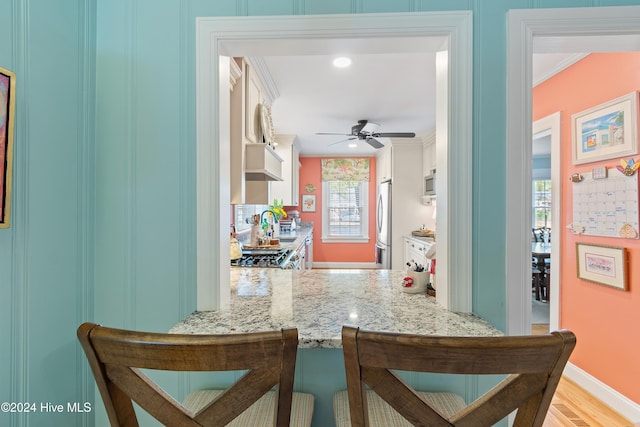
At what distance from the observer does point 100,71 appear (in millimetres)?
1208

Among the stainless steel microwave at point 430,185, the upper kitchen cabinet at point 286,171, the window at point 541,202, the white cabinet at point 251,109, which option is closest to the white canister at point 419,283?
the white cabinet at point 251,109

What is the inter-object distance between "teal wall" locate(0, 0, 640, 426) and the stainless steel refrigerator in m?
4.30

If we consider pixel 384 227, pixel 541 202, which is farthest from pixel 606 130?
pixel 541 202

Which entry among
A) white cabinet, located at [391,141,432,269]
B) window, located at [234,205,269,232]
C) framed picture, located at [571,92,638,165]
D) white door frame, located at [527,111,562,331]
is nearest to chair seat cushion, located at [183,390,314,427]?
window, located at [234,205,269,232]

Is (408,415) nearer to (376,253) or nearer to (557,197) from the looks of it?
(557,197)

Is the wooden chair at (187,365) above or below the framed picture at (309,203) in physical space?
below

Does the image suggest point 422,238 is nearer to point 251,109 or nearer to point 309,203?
point 309,203

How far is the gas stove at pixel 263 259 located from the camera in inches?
87.1

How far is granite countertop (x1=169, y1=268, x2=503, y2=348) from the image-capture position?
3.23 ft

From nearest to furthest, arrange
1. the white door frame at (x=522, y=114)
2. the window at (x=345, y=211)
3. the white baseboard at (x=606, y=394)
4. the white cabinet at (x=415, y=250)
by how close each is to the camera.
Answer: the white door frame at (x=522, y=114), the white baseboard at (x=606, y=394), the white cabinet at (x=415, y=250), the window at (x=345, y=211)

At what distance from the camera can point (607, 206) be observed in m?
2.09

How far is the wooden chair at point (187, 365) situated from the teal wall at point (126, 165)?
0.61 m

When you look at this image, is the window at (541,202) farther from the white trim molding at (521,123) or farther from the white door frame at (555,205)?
the white trim molding at (521,123)

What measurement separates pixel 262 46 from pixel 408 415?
4.24ft
